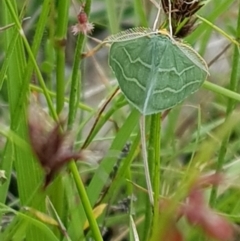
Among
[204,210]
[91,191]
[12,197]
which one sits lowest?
[12,197]

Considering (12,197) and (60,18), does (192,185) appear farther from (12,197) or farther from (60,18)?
(12,197)

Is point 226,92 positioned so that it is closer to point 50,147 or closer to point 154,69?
point 154,69

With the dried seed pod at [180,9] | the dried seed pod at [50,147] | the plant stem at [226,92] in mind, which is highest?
the dried seed pod at [180,9]

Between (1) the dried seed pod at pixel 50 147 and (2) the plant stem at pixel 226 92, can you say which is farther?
(2) the plant stem at pixel 226 92

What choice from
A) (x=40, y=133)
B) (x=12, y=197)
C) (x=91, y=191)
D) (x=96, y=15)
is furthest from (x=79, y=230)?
(x=96, y=15)

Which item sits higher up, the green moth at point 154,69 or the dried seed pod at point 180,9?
the dried seed pod at point 180,9

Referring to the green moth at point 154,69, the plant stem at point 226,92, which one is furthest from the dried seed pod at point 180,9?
the plant stem at point 226,92

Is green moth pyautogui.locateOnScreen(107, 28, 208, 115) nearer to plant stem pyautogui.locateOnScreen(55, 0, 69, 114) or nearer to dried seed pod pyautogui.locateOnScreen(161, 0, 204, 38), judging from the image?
dried seed pod pyautogui.locateOnScreen(161, 0, 204, 38)

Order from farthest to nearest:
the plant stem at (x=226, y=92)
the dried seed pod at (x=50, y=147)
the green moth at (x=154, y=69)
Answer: the plant stem at (x=226, y=92), the green moth at (x=154, y=69), the dried seed pod at (x=50, y=147)

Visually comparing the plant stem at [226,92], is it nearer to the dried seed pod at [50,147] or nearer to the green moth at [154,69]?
the green moth at [154,69]
